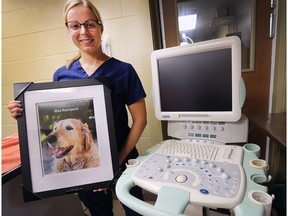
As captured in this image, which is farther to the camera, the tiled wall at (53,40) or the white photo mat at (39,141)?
the tiled wall at (53,40)

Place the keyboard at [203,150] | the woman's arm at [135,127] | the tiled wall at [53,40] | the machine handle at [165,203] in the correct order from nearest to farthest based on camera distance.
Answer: the machine handle at [165,203] < the keyboard at [203,150] < the woman's arm at [135,127] < the tiled wall at [53,40]

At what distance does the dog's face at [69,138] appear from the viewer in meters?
0.71

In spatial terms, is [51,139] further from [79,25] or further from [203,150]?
[203,150]

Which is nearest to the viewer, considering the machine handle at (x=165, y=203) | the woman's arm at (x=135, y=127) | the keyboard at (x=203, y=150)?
the machine handle at (x=165, y=203)

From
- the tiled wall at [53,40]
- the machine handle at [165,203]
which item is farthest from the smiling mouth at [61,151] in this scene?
the tiled wall at [53,40]

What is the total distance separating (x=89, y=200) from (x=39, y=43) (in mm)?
1287

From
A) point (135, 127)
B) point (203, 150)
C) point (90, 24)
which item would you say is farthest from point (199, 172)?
point (90, 24)

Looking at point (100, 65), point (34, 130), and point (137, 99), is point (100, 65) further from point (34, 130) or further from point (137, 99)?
point (34, 130)

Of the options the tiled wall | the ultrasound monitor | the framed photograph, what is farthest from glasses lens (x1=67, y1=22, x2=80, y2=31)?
the tiled wall

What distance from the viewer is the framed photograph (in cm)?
69

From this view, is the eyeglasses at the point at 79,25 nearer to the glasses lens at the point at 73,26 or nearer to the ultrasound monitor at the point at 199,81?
the glasses lens at the point at 73,26

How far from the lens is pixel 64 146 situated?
0.72m

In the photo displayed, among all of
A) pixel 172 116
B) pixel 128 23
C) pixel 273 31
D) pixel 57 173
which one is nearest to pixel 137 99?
pixel 172 116

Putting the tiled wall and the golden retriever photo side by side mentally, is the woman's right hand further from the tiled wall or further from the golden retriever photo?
the tiled wall
